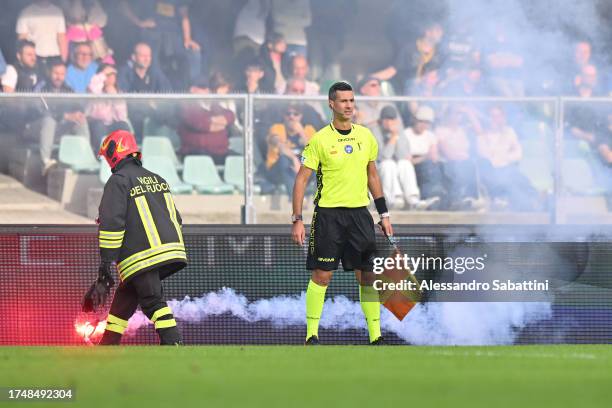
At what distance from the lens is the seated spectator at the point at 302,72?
39.7 ft

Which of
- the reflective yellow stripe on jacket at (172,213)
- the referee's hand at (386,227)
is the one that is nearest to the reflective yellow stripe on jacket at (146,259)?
the reflective yellow stripe on jacket at (172,213)

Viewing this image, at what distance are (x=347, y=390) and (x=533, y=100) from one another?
21.1ft

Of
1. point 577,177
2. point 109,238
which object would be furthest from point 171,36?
point 109,238

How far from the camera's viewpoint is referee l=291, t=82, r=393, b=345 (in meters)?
7.20

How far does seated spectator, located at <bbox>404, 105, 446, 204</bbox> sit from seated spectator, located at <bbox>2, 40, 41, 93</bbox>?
3.54 metres

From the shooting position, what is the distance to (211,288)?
26.1ft

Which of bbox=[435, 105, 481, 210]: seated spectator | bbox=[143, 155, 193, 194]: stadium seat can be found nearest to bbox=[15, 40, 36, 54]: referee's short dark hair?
bbox=[143, 155, 193, 194]: stadium seat

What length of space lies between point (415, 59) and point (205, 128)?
2.57m

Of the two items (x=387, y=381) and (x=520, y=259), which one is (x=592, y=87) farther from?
(x=387, y=381)

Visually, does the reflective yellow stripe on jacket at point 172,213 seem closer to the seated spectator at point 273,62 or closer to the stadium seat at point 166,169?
the stadium seat at point 166,169

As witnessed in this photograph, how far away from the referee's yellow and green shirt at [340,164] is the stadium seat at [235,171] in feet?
9.32

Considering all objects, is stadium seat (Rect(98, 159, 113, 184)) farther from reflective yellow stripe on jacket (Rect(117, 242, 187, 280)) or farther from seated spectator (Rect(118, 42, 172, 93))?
reflective yellow stripe on jacket (Rect(117, 242, 187, 280))

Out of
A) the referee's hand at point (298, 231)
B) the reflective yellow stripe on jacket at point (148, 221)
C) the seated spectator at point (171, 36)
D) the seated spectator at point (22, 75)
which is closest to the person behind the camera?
the reflective yellow stripe on jacket at point (148, 221)

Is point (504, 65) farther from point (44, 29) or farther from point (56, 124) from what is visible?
point (44, 29)
